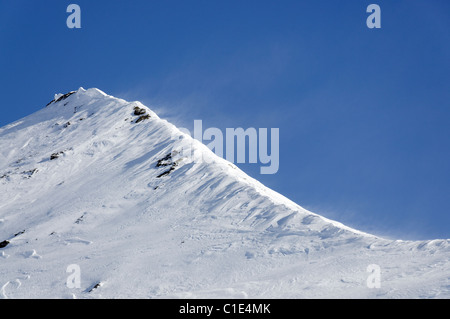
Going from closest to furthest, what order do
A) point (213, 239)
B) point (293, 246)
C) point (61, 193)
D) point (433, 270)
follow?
point (433, 270) < point (293, 246) < point (213, 239) < point (61, 193)

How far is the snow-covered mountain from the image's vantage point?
17.3m

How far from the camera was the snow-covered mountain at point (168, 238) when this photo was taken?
17.3 metres

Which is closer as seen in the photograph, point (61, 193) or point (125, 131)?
point (61, 193)

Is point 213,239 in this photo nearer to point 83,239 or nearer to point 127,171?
point 83,239

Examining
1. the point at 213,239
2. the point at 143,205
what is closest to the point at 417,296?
the point at 213,239

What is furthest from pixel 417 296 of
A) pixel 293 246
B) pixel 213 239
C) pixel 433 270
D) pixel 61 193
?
pixel 61 193

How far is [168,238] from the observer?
23266mm

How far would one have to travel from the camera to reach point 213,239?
22672mm

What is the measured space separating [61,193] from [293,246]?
1847cm
